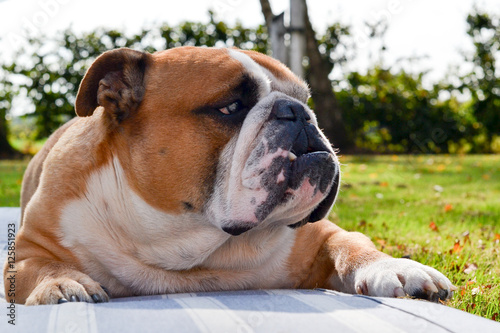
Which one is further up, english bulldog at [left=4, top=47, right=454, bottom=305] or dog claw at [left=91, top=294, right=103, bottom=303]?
english bulldog at [left=4, top=47, right=454, bottom=305]

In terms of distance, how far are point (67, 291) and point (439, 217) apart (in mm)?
3955

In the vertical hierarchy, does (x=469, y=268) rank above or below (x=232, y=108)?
below

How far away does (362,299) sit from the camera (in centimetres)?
203

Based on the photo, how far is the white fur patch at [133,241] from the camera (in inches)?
96.3

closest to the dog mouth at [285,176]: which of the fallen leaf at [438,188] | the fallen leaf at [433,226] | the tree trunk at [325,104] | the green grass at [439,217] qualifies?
the green grass at [439,217]

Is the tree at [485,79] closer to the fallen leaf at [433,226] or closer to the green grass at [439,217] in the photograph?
the green grass at [439,217]

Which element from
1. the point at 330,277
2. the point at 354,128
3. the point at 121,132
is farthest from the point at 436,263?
the point at 354,128

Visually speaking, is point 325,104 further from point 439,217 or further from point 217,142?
point 217,142

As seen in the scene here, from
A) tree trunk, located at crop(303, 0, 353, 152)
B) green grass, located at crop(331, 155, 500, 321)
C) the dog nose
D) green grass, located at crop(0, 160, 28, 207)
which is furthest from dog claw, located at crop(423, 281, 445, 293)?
tree trunk, located at crop(303, 0, 353, 152)

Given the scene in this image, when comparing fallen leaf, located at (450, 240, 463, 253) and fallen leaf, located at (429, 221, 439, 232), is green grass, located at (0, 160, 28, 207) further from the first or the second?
fallen leaf, located at (450, 240, 463, 253)

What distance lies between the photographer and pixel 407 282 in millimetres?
2180

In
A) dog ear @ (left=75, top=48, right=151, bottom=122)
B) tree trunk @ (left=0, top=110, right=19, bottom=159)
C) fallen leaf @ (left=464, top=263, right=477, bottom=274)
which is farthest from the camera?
tree trunk @ (left=0, top=110, right=19, bottom=159)

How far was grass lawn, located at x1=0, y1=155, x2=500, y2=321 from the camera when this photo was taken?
2994 mm

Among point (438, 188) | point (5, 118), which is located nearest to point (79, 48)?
point (5, 118)
